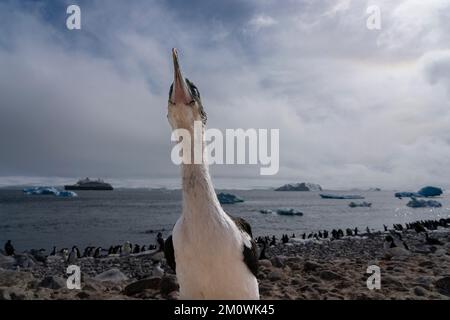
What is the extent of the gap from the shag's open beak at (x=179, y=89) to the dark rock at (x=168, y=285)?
4.85 metres

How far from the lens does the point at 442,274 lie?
9844 millimetres

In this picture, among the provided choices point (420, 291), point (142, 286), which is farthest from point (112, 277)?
point (420, 291)

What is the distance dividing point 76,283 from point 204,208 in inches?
242

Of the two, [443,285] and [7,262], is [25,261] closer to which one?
[7,262]

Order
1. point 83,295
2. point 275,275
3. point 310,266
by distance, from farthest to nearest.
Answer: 1. point 310,266
2. point 275,275
3. point 83,295

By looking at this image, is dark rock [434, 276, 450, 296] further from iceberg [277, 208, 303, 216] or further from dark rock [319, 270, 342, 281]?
iceberg [277, 208, 303, 216]

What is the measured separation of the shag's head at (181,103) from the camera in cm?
404

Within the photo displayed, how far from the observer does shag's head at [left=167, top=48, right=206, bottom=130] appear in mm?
4043

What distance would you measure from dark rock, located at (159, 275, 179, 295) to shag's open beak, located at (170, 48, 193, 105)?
15.9ft

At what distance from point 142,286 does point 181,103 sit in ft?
17.4

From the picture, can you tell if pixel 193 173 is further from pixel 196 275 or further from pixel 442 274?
pixel 442 274

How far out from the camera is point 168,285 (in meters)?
8.08
